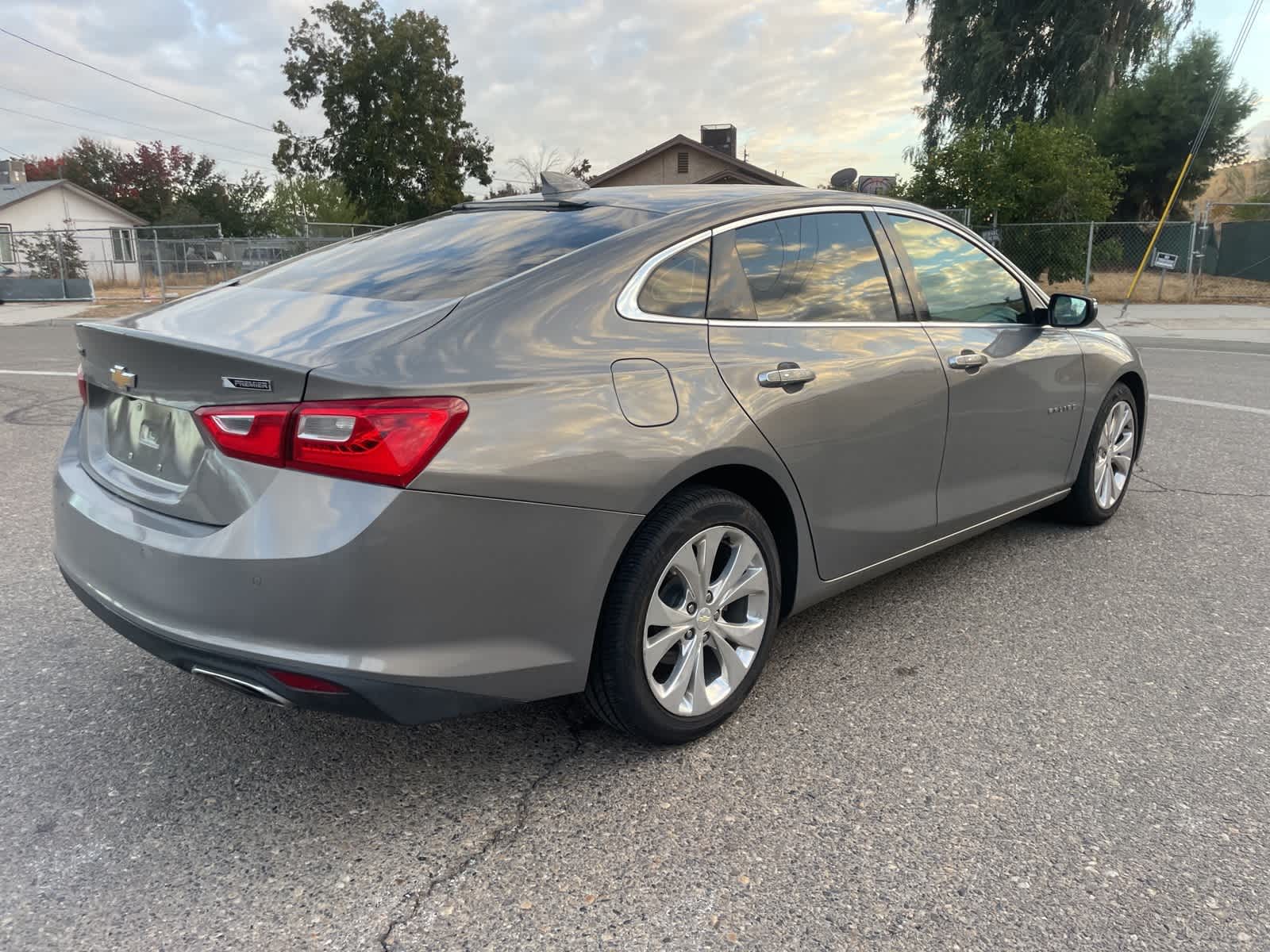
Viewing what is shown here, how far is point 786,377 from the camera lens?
284 centimetres

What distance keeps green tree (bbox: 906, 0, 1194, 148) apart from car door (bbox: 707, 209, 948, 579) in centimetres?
2839

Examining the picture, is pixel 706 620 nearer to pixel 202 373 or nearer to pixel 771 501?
pixel 771 501

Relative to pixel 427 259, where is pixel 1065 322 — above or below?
below

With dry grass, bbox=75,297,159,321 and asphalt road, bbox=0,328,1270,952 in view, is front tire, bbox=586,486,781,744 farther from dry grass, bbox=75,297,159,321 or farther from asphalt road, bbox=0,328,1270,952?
dry grass, bbox=75,297,159,321

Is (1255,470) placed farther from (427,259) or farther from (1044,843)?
(427,259)

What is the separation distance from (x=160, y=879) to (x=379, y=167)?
2063 inches

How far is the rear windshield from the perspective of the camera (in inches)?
103

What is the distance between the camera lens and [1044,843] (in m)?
2.29

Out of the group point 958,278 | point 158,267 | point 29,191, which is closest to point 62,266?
point 158,267

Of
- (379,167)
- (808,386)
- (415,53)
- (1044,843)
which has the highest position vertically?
(415,53)

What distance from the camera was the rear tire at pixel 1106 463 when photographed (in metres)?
4.51

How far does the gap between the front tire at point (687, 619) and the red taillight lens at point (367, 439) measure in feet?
2.09

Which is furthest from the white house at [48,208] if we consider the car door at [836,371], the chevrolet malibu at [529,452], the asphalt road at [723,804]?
the car door at [836,371]

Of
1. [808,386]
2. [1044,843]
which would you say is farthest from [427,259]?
[1044,843]
